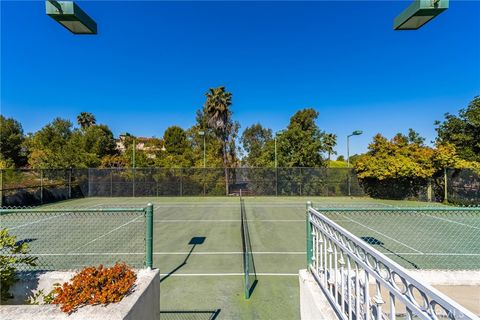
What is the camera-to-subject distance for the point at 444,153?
18.8m

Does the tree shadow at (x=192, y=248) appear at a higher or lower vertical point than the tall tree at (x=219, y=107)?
lower

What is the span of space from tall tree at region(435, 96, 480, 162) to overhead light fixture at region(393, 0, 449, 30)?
2202 cm

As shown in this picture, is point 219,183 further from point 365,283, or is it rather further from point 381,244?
point 365,283

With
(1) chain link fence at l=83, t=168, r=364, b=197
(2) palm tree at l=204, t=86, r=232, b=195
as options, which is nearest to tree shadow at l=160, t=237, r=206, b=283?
(1) chain link fence at l=83, t=168, r=364, b=197

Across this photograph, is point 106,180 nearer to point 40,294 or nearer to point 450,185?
point 40,294

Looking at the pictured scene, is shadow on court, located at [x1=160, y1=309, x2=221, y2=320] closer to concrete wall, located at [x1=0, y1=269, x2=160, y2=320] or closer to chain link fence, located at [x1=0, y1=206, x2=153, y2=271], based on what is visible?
chain link fence, located at [x1=0, y1=206, x2=153, y2=271]

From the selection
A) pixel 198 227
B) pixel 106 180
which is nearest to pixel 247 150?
pixel 106 180

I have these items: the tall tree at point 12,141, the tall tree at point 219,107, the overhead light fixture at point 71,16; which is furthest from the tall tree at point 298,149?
the tall tree at point 12,141

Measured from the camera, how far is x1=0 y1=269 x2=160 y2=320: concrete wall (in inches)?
93.4

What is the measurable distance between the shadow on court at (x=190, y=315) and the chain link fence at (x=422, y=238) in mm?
2655

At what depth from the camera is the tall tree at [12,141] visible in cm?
3369

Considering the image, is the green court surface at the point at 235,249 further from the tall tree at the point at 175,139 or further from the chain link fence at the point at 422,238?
the tall tree at the point at 175,139

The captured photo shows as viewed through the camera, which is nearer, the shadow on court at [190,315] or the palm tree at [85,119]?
the shadow on court at [190,315]

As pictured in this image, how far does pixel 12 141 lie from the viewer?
34.5 meters
